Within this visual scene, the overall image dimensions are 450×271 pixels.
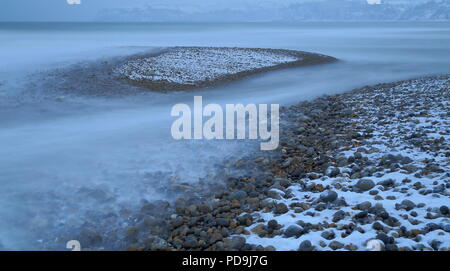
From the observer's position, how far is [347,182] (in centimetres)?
658

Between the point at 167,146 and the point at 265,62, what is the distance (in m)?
16.4

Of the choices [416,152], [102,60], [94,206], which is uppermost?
[102,60]

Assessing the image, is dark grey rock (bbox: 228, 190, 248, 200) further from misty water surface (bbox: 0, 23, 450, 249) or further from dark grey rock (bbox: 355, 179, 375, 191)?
dark grey rock (bbox: 355, 179, 375, 191)

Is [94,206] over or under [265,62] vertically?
under

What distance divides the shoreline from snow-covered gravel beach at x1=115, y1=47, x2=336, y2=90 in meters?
9.42

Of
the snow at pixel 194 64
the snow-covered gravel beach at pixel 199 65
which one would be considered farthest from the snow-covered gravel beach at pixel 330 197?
the snow at pixel 194 64

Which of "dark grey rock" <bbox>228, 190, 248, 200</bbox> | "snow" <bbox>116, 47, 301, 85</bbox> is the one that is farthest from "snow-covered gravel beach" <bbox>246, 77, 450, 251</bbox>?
"snow" <bbox>116, 47, 301, 85</bbox>

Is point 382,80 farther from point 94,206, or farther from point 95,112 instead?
point 94,206

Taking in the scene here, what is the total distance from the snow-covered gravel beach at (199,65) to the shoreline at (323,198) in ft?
30.9

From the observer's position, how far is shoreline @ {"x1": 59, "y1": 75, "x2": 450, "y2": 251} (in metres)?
4.95

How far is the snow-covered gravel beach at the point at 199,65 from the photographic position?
18.0 m

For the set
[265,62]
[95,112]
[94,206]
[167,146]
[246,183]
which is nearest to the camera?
[94,206]

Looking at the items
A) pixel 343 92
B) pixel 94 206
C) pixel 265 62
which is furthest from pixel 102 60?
pixel 94 206

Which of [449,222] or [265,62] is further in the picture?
[265,62]
